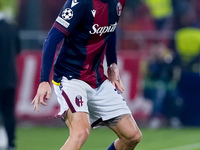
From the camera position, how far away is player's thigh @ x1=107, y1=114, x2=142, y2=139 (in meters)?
6.67

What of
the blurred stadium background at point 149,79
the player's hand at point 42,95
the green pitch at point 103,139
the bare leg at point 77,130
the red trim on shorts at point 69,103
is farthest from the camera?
the blurred stadium background at point 149,79

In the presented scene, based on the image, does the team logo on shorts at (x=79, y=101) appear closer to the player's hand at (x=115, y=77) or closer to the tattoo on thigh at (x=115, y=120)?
the tattoo on thigh at (x=115, y=120)

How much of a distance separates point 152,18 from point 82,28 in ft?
31.0

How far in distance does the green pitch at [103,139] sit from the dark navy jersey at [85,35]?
11.4 ft

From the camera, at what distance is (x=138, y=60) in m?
13.4

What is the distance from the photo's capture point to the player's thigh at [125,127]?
6.67 meters

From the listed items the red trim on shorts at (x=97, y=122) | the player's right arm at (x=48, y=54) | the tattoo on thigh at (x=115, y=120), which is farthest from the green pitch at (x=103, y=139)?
the player's right arm at (x=48, y=54)

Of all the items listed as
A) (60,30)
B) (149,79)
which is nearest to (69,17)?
(60,30)

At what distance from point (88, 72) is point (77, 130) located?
727 millimetres

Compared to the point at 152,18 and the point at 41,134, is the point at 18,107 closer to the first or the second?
the point at 41,134

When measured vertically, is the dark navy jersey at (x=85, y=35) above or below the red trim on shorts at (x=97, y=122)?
above

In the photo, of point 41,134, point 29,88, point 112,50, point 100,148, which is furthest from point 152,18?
point 112,50

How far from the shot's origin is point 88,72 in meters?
6.75

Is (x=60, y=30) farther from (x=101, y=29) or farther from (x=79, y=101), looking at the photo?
(x=79, y=101)
